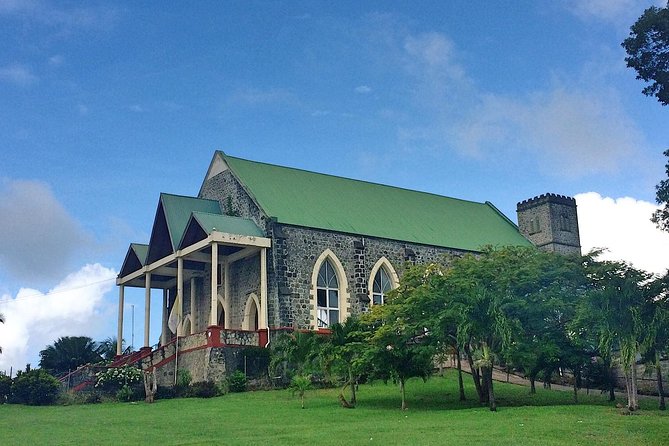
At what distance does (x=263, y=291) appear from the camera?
36.4 m

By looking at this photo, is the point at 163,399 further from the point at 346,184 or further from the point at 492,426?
the point at 346,184

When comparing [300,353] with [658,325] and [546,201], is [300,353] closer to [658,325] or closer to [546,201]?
[658,325]

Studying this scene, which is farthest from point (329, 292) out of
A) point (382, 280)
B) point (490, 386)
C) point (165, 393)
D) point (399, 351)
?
point (490, 386)

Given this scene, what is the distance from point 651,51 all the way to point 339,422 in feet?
56.4

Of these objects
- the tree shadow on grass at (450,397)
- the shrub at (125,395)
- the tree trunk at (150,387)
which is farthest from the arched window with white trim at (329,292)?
the shrub at (125,395)

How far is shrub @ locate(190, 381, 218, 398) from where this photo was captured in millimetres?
31078

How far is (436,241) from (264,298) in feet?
39.8

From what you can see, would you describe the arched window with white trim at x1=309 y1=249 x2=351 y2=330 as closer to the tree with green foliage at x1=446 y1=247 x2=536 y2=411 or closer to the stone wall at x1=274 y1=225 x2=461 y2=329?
the stone wall at x1=274 y1=225 x2=461 y2=329

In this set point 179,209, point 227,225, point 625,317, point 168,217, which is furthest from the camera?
point 179,209

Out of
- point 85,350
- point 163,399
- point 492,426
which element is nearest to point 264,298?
point 163,399

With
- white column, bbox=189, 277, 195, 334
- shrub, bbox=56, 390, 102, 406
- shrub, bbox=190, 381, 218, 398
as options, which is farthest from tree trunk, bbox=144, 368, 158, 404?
white column, bbox=189, 277, 195, 334

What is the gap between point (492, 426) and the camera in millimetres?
20016

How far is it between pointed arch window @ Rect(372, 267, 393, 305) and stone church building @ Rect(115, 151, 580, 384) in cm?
6

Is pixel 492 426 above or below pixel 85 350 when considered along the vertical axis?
below
